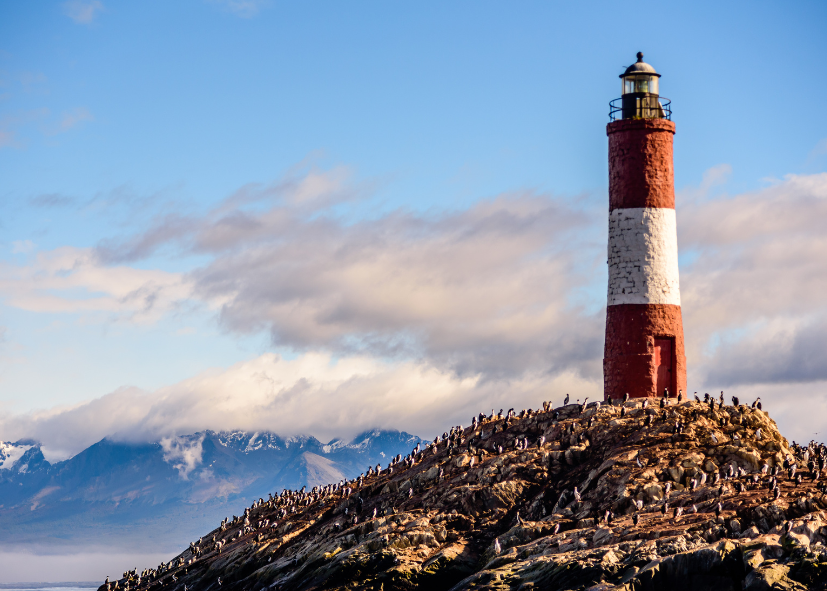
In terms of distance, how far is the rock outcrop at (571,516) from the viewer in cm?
4616

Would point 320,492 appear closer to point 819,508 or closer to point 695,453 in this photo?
point 695,453

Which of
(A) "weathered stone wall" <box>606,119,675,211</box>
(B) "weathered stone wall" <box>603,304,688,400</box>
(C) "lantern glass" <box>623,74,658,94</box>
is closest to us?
(B) "weathered stone wall" <box>603,304,688,400</box>

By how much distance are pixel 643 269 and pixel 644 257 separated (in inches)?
29.4

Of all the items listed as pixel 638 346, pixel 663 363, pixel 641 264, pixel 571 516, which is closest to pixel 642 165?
pixel 641 264

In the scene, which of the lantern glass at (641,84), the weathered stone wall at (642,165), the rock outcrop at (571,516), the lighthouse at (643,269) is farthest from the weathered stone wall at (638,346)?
the lantern glass at (641,84)

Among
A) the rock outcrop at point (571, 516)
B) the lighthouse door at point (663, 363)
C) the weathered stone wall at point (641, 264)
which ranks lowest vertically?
the rock outcrop at point (571, 516)

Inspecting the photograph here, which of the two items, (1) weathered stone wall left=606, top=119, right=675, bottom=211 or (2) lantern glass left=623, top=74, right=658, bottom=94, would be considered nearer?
(1) weathered stone wall left=606, top=119, right=675, bottom=211

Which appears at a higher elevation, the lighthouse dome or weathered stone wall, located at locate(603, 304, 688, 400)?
the lighthouse dome

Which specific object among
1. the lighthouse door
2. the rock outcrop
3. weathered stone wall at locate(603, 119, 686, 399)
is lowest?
the rock outcrop

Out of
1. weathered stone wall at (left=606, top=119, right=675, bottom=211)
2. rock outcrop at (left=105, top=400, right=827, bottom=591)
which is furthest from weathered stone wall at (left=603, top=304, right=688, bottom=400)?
weathered stone wall at (left=606, top=119, right=675, bottom=211)

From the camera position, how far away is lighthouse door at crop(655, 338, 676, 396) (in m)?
70.6

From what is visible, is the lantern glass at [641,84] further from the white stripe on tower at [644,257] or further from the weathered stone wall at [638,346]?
the weathered stone wall at [638,346]

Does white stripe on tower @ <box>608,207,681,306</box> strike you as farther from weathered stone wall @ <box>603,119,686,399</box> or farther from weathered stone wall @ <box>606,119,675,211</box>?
weathered stone wall @ <box>606,119,675,211</box>

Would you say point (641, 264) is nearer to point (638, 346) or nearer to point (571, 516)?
point (638, 346)
